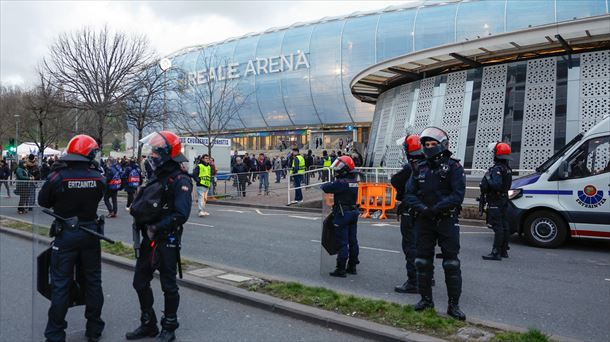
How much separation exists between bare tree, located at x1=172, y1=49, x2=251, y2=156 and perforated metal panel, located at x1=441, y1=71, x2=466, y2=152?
10253 mm

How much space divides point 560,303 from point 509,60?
48.8ft

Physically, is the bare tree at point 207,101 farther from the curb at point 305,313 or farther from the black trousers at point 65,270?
the black trousers at point 65,270

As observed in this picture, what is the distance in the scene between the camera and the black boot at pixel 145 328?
4578mm

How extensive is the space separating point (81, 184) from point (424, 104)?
19.0m

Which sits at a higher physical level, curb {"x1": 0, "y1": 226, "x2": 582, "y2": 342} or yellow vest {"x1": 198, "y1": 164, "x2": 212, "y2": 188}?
yellow vest {"x1": 198, "y1": 164, "x2": 212, "y2": 188}

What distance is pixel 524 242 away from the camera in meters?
10.6

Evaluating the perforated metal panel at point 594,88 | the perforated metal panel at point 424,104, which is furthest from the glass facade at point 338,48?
the perforated metal panel at point 594,88

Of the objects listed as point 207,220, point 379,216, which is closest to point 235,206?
point 207,220

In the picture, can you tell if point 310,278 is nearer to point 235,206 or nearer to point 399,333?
point 399,333

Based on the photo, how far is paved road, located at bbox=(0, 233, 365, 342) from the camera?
15.3ft

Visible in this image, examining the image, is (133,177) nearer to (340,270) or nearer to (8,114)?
(340,270)

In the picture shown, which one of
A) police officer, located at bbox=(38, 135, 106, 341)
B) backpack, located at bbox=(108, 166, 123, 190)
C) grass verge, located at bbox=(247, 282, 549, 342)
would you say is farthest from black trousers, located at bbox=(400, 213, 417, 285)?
backpack, located at bbox=(108, 166, 123, 190)

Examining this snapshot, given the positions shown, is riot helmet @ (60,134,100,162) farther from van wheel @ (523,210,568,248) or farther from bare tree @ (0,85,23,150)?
bare tree @ (0,85,23,150)

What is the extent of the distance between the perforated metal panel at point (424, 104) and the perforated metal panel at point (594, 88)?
5.95 meters
